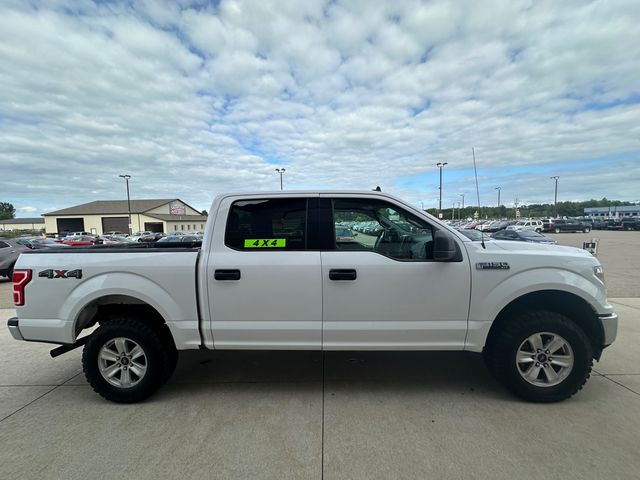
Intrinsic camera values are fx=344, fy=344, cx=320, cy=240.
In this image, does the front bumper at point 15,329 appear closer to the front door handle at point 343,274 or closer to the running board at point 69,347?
the running board at point 69,347

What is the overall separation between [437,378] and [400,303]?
118 centimetres

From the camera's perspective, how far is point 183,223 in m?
77.6

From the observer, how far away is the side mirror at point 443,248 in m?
2.91

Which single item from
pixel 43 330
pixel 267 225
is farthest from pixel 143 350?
pixel 267 225

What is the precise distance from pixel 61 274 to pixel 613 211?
11511 cm

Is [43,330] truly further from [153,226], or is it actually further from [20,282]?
[153,226]

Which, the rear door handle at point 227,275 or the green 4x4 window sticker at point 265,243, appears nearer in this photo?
the rear door handle at point 227,275

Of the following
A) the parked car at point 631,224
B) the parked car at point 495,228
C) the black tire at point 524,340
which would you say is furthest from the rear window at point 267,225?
the parked car at point 631,224

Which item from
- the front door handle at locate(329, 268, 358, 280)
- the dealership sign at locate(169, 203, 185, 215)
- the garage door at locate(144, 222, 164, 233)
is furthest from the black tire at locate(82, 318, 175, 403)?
the dealership sign at locate(169, 203, 185, 215)

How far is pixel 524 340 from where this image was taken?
3.08 meters

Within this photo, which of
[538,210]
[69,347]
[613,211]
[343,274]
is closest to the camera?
[343,274]

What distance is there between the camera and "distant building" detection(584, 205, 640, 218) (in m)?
82.9

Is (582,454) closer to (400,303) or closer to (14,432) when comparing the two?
(400,303)

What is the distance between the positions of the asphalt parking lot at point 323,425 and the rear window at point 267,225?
147cm
